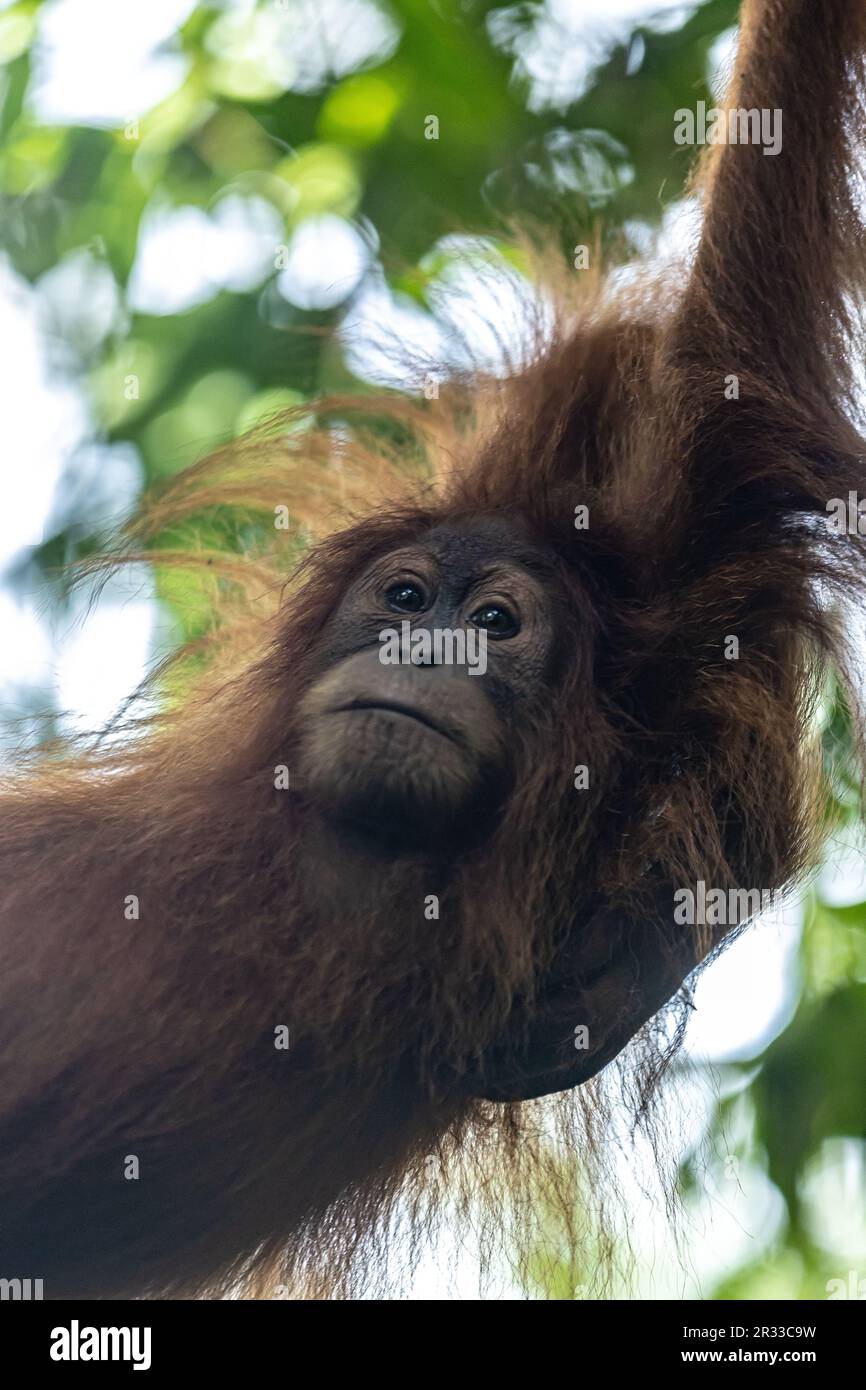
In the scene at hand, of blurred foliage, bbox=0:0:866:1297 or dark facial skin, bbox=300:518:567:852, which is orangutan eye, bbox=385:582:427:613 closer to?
dark facial skin, bbox=300:518:567:852

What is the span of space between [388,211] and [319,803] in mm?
2192

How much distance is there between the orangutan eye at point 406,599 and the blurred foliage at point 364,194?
108cm

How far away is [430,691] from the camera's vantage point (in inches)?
147

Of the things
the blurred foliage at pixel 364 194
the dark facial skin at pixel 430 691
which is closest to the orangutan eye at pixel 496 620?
the dark facial skin at pixel 430 691

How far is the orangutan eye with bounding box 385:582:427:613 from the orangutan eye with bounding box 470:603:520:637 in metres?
0.15

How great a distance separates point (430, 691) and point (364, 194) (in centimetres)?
215

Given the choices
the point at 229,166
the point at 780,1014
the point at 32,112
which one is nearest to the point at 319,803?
the point at 780,1014

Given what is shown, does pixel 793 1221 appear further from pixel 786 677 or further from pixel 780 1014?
pixel 786 677

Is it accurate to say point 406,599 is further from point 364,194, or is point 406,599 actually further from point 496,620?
point 364,194

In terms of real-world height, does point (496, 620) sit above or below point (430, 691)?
above

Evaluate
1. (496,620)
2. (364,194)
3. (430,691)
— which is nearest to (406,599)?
(496,620)

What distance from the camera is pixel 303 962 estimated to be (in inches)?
150

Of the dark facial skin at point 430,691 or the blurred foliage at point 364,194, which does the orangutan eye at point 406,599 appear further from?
the blurred foliage at point 364,194

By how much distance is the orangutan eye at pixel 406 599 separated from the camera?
402cm
